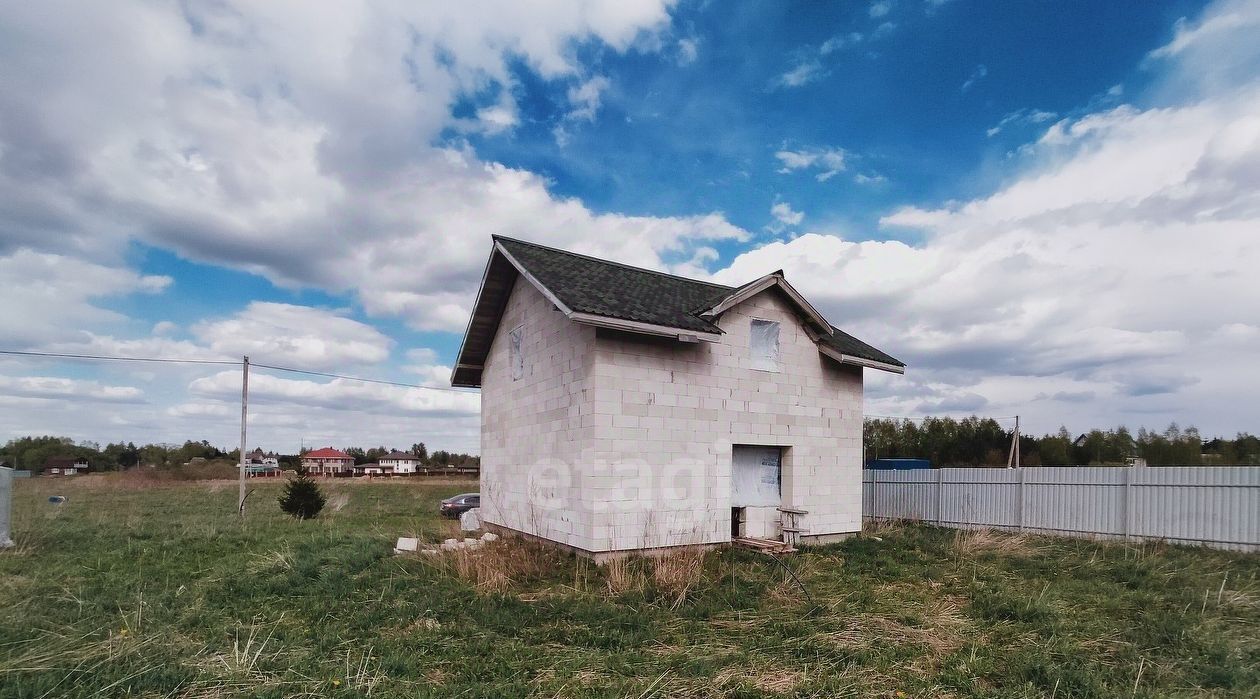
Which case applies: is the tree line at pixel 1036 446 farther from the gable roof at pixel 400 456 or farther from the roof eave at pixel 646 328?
the gable roof at pixel 400 456

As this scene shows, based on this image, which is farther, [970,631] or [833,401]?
[833,401]

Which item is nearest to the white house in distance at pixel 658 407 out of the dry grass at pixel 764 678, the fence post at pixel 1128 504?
the dry grass at pixel 764 678

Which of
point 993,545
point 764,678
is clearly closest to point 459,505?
point 993,545

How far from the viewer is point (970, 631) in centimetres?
770

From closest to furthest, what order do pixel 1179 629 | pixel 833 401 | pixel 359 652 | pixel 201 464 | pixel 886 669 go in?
pixel 886 669, pixel 359 652, pixel 1179 629, pixel 833 401, pixel 201 464

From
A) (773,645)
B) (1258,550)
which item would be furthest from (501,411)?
(1258,550)

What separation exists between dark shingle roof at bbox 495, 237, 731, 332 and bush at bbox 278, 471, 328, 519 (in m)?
12.5

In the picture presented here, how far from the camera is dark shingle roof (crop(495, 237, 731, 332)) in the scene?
1153 centimetres

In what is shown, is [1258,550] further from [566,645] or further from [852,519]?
[566,645]

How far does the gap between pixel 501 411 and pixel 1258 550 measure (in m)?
15.8

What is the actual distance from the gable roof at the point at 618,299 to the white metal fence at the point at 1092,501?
4.69 meters

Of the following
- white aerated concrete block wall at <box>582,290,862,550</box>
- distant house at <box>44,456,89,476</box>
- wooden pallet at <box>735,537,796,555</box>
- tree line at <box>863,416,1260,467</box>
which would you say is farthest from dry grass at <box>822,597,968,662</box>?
distant house at <box>44,456,89,476</box>

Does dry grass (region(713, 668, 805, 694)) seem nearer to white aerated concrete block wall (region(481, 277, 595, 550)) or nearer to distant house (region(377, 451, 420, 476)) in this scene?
white aerated concrete block wall (region(481, 277, 595, 550))

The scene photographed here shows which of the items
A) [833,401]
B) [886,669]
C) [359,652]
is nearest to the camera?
[886,669]
